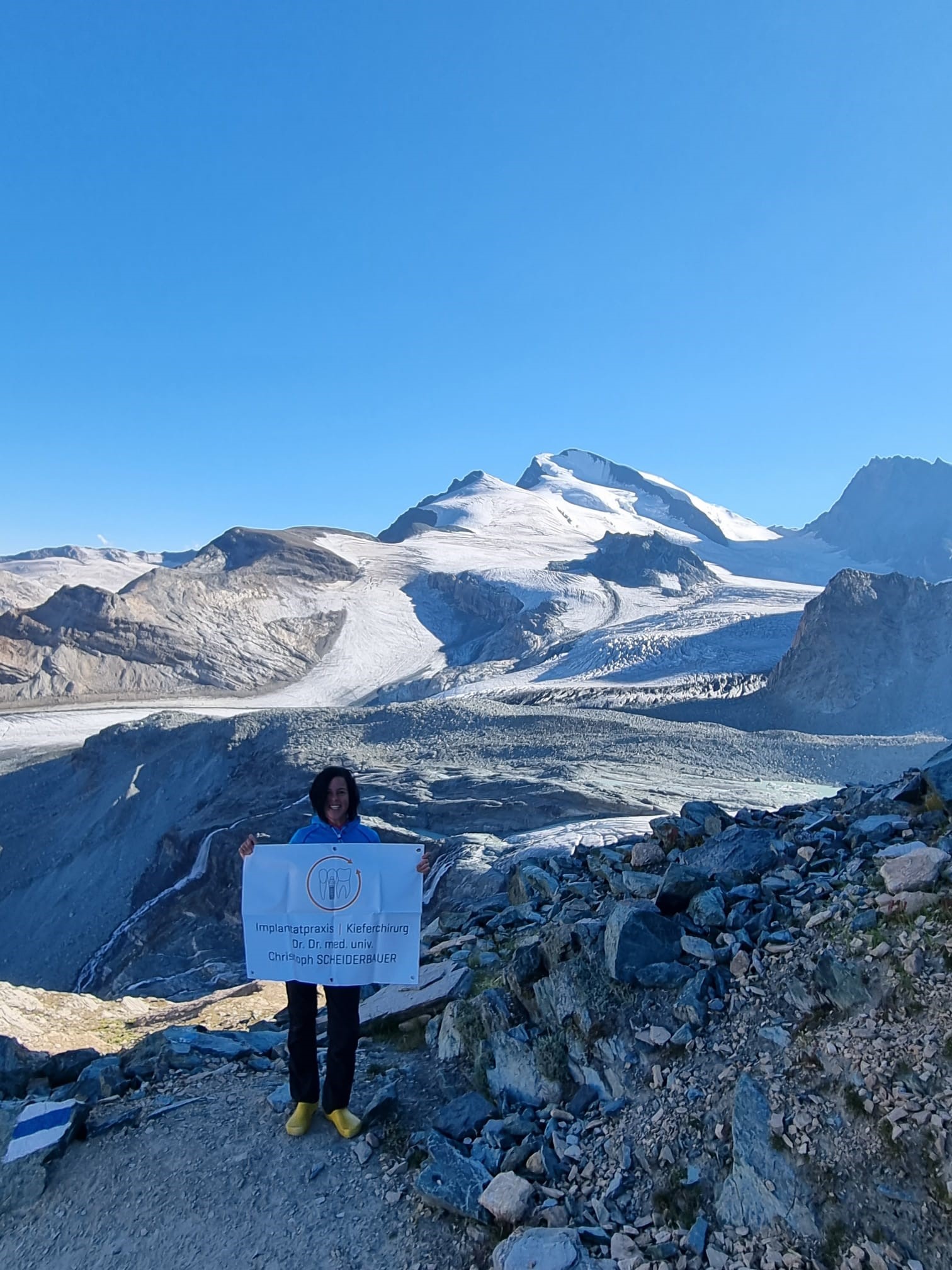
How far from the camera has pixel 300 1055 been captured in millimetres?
4047

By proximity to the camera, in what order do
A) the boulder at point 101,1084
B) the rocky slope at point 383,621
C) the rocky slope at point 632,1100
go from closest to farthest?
the rocky slope at point 632,1100
the boulder at point 101,1084
the rocky slope at point 383,621

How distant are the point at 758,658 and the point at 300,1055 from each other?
117 ft

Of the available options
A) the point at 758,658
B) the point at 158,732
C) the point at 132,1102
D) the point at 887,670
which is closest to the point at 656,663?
the point at 758,658

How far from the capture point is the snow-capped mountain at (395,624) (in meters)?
40.0

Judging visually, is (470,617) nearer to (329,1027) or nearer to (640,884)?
(640,884)

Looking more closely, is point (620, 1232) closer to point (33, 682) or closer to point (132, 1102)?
point (132, 1102)

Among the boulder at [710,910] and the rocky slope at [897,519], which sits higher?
the rocky slope at [897,519]

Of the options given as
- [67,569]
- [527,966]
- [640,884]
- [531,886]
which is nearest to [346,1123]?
[527,966]

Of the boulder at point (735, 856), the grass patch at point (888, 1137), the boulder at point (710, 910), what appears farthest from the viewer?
the boulder at point (735, 856)

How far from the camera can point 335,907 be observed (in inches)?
162

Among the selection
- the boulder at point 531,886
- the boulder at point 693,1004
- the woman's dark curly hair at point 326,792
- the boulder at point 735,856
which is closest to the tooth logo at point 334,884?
the woman's dark curly hair at point 326,792

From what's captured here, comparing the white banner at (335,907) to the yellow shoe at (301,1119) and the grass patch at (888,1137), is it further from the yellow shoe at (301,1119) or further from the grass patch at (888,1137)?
the grass patch at (888,1137)

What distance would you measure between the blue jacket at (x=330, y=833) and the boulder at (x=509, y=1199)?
64.6 inches

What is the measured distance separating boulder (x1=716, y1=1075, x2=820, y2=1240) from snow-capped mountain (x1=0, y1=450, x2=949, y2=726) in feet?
97.9
